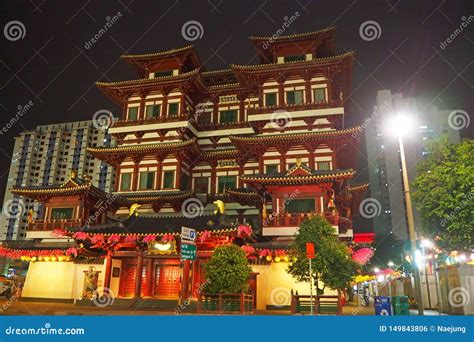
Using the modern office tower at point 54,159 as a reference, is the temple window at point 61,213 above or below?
below

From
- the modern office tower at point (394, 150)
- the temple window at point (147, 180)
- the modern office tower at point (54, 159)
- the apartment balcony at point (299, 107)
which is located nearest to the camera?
the apartment balcony at point (299, 107)

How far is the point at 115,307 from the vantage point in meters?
25.6

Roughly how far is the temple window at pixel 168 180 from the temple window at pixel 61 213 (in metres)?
8.57

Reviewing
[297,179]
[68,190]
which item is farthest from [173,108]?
[297,179]

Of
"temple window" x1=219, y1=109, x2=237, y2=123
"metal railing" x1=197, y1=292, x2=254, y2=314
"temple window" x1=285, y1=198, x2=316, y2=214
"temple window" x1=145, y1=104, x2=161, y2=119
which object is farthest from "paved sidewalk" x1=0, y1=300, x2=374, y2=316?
"temple window" x1=219, y1=109, x2=237, y2=123

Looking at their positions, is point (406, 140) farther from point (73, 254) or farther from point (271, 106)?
point (73, 254)

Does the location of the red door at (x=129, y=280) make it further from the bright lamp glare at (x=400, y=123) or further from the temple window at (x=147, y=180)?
the bright lamp glare at (x=400, y=123)

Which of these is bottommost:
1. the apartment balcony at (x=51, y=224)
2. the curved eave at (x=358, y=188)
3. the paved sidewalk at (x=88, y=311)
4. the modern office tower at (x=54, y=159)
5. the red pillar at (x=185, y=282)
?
the paved sidewalk at (x=88, y=311)

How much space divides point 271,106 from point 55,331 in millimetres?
28935

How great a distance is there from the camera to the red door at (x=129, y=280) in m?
28.5

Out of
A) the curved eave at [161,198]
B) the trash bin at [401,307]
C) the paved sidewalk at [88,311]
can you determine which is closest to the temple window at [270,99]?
the curved eave at [161,198]

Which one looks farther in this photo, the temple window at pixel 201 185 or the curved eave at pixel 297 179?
the temple window at pixel 201 185

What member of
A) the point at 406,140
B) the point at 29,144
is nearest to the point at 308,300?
the point at 406,140

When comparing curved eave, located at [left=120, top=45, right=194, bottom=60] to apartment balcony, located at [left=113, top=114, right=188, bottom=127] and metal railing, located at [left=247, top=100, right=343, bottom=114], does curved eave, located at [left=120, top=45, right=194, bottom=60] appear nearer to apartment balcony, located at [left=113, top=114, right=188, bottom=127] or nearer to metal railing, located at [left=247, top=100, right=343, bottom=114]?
apartment balcony, located at [left=113, top=114, right=188, bottom=127]
